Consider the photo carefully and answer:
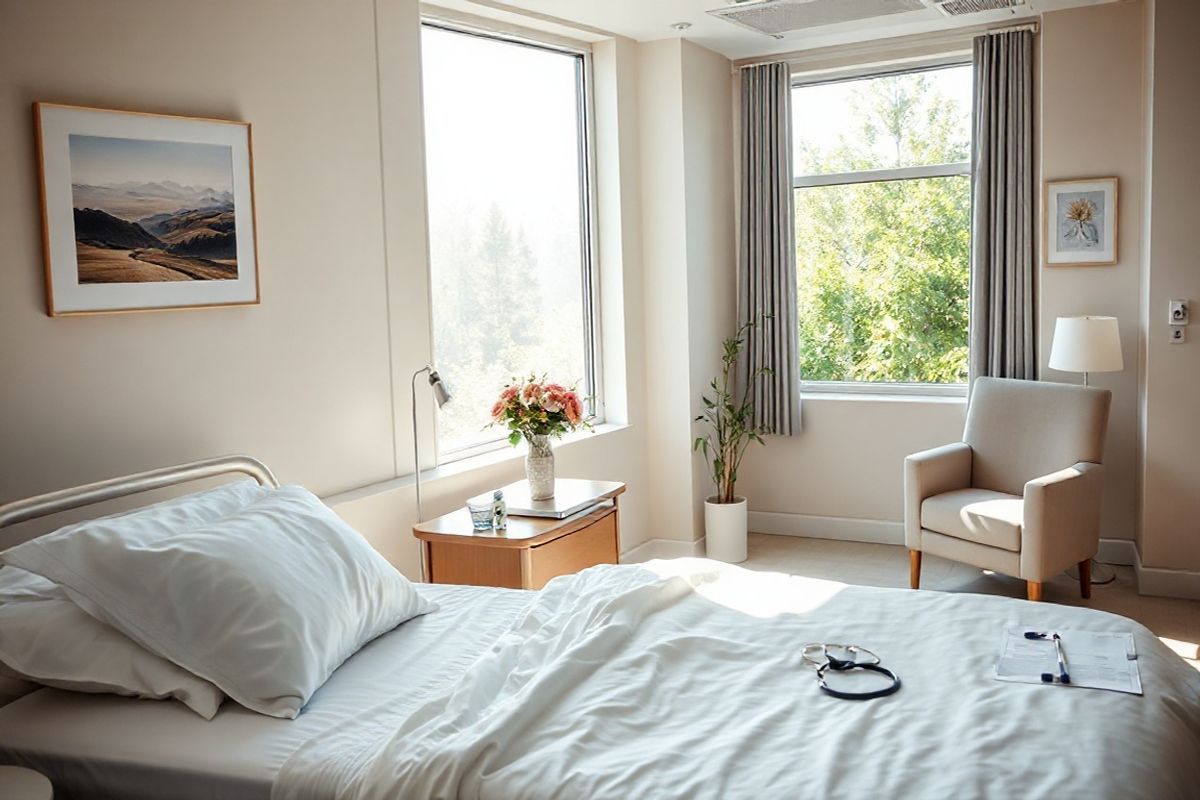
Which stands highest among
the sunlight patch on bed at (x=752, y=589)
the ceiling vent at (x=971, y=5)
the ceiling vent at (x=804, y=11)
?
the ceiling vent at (x=971, y=5)

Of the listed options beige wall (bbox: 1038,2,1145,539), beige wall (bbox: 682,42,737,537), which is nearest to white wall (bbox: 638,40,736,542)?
beige wall (bbox: 682,42,737,537)

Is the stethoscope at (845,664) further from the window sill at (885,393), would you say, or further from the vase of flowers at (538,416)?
the window sill at (885,393)

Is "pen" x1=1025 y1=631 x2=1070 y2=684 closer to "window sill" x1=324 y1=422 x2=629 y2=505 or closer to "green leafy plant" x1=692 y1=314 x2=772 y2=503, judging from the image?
"window sill" x1=324 y1=422 x2=629 y2=505

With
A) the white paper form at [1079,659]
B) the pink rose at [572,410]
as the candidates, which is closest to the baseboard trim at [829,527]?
the pink rose at [572,410]

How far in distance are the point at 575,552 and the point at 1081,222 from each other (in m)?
2.97

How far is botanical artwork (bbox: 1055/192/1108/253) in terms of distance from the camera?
506 cm

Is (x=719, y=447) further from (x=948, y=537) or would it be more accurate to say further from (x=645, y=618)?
(x=645, y=618)

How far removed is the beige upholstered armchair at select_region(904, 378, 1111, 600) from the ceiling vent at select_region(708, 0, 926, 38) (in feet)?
5.86

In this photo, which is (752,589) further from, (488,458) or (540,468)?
(488,458)

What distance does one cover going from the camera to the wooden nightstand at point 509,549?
3641mm

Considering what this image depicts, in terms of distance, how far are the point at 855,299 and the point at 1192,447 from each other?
188cm

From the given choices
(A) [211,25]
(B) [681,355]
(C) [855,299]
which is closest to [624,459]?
(B) [681,355]

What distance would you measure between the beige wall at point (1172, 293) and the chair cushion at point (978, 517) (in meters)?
0.63

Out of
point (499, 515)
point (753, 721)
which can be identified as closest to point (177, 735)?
point (753, 721)
